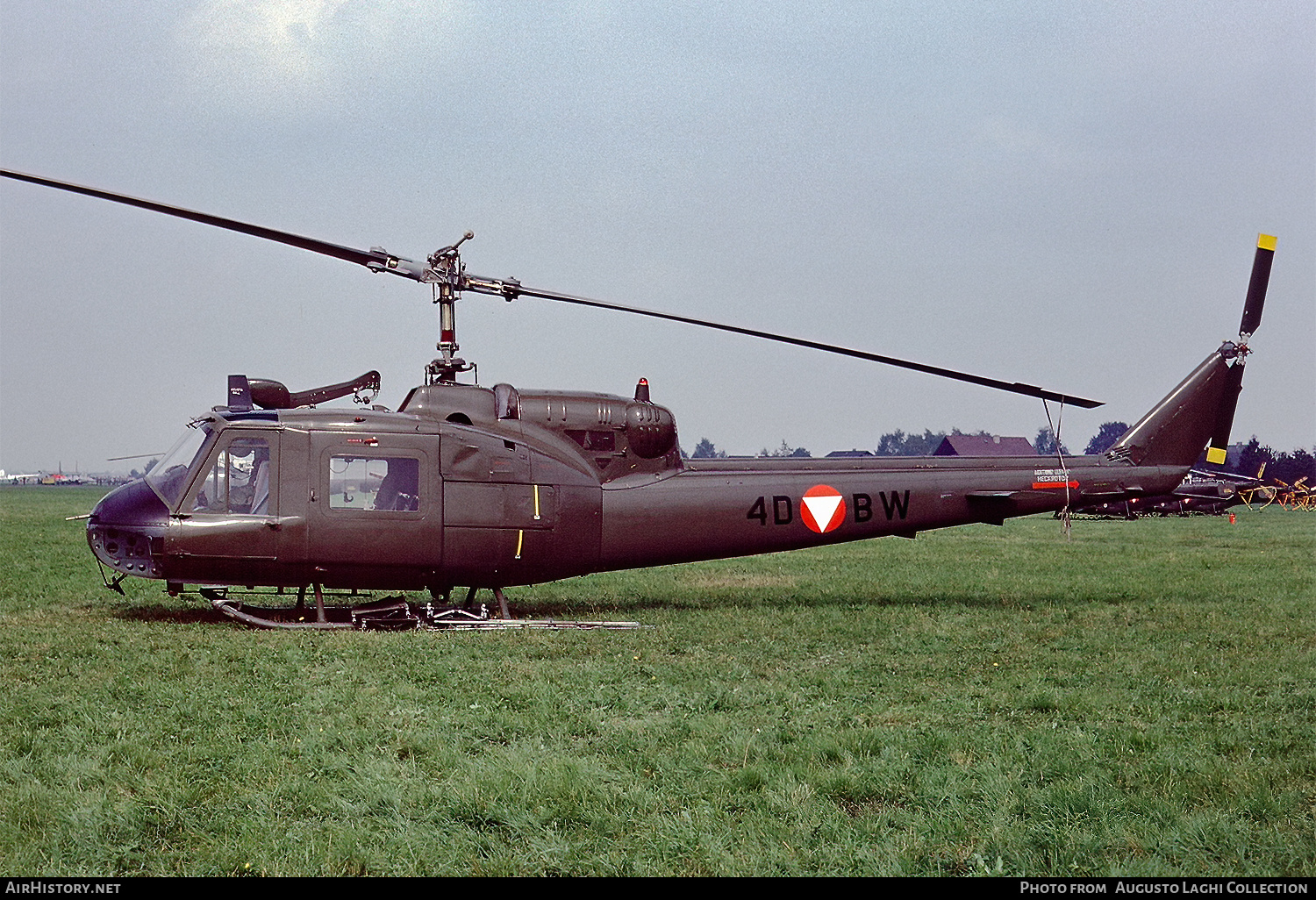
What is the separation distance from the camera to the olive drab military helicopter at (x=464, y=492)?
435 inches

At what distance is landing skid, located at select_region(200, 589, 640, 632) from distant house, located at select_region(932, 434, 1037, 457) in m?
23.7

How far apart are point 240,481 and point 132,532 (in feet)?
3.91

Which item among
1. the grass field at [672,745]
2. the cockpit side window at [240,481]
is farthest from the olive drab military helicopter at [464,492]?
the grass field at [672,745]

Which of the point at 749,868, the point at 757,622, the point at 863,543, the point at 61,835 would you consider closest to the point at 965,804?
the point at 749,868

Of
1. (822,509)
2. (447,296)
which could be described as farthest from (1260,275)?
(447,296)

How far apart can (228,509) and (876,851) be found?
842 centimetres

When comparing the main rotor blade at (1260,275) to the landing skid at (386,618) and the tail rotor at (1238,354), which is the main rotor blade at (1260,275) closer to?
the tail rotor at (1238,354)

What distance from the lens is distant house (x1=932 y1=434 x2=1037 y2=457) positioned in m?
38.7

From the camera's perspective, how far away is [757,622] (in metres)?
12.0

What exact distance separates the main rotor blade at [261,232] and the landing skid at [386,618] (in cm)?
363

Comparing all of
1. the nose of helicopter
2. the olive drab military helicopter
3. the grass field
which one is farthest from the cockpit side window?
the grass field

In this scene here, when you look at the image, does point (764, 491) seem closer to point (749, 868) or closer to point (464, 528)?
point (464, 528)

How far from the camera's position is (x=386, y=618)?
11.6m

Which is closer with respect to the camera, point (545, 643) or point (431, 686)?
point (431, 686)
